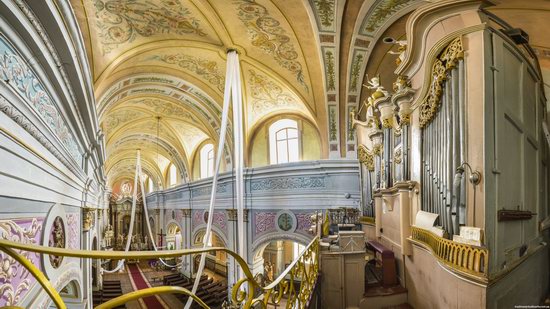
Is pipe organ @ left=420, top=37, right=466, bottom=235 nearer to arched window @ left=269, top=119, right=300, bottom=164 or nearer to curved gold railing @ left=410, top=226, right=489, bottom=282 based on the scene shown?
curved gold railing @ left=410, top=226, right=489, bottom=282

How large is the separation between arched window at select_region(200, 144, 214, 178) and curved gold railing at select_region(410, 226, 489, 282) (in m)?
12.7

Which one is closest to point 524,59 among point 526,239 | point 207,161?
point 526,239

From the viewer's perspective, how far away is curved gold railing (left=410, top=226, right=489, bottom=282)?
253 centimetres

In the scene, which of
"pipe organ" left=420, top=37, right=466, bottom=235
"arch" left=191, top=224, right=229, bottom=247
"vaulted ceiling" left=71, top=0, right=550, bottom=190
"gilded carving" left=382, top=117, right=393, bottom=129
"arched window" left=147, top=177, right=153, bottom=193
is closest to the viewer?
"pipe organ" left=420, top=37, right=466, bottom=235

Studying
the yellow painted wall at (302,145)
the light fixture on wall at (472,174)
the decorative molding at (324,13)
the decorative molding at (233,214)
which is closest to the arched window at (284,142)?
the yellow painted wall at (302,145)

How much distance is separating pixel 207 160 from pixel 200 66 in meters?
6.52

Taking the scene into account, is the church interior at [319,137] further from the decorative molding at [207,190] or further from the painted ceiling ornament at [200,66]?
the decorative molding at [207,190]

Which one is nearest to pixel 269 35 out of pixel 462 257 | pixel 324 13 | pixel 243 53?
pixel 243 53

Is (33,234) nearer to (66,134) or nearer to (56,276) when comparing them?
(56,276)

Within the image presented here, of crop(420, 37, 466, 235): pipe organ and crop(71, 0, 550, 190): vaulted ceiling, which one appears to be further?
crop(71, 0, 550, 190): vaulted ceiling

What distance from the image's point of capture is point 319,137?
10.3 m

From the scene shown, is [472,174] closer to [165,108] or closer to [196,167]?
[165,108]

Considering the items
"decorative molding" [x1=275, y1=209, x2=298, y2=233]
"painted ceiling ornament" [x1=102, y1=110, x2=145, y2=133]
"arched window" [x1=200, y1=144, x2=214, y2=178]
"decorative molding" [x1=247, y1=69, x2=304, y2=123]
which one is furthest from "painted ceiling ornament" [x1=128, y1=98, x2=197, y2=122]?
"decorative molding" [x1=275, y1=209, x2=298, y2=233]

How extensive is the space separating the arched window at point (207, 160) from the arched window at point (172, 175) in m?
6.09
